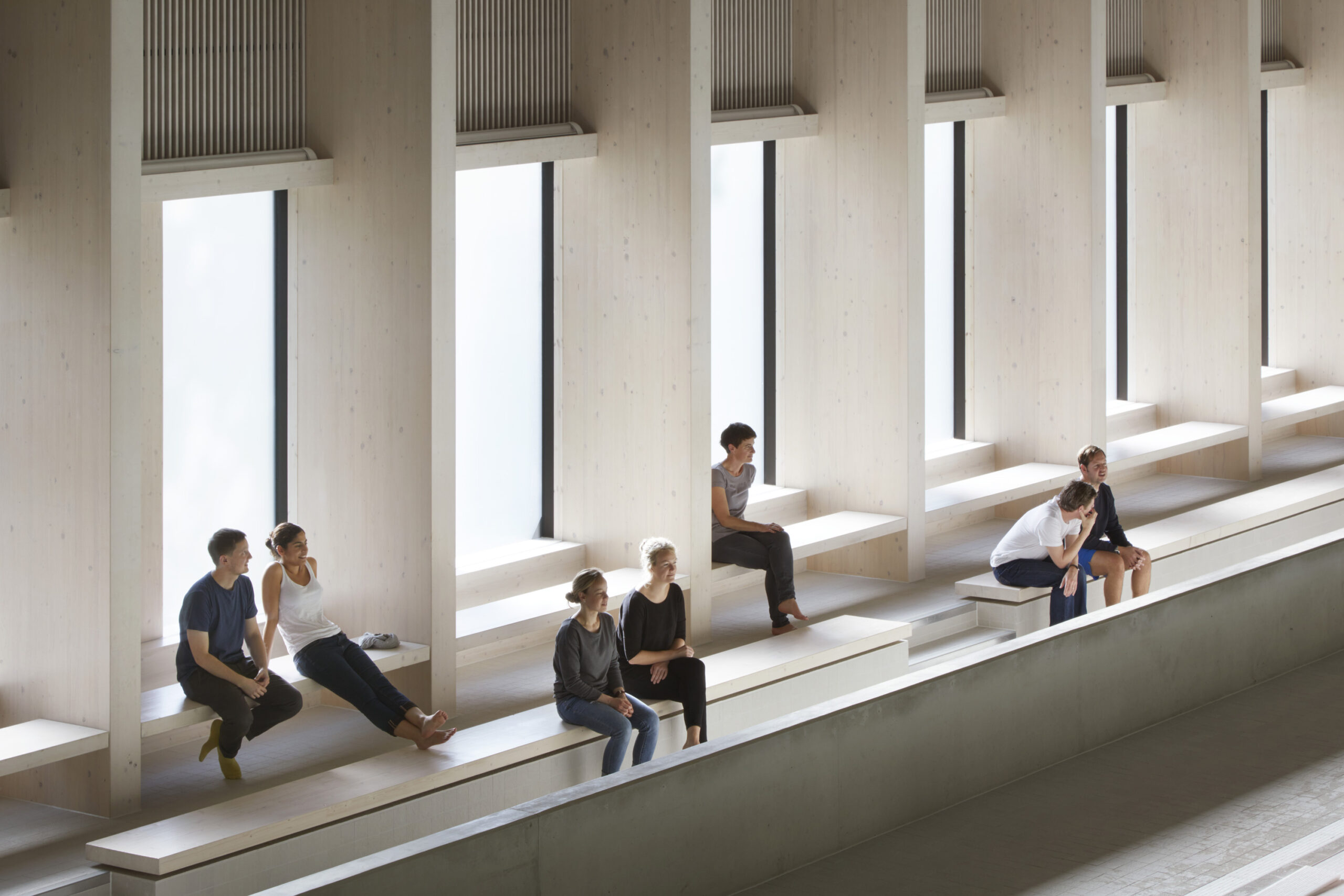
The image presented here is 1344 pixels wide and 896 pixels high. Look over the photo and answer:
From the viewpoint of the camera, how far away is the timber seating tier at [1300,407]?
512 inches

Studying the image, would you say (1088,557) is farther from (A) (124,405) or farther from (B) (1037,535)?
(A) (124,405)

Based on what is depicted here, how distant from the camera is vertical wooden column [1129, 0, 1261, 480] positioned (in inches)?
483

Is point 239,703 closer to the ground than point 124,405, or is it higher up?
closer to the ground

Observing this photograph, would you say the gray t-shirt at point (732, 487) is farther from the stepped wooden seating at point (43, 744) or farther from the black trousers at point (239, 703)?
the stepped wooden seating at point (43, 744)

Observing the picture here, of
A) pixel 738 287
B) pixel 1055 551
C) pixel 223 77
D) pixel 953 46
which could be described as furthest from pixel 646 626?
pixel 953 46

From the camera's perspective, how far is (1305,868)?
448 centimetres

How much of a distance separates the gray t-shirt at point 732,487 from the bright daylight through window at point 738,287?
3.16 ft

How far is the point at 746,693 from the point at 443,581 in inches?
59.7

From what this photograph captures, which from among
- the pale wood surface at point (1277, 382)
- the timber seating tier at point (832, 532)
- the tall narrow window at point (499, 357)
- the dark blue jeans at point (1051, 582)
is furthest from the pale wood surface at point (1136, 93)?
the tall narrow window at point (499, 357)

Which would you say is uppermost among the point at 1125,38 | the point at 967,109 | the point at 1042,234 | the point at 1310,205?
the point at 1125,38

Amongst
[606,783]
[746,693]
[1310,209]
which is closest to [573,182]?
[746,693]

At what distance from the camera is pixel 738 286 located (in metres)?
9.90

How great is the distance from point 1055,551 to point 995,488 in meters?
1.81

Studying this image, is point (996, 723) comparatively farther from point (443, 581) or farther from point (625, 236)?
point (625, 236)
